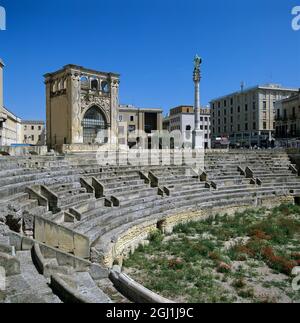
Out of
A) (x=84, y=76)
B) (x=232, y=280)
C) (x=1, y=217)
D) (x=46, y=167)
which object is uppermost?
(x=84, y=76)

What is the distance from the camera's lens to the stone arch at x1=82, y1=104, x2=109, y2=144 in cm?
3814

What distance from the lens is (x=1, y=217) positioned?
339 inches

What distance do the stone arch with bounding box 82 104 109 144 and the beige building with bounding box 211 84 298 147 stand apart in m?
27.7

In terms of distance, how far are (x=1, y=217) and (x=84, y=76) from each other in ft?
102

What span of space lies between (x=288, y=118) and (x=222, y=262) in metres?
42.7

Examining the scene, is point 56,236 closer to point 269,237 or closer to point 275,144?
point 269,237

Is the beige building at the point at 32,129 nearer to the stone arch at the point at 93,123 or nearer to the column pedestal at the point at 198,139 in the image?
the stone arch at the point at 93,123

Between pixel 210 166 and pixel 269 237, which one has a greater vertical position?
pixel 210 166

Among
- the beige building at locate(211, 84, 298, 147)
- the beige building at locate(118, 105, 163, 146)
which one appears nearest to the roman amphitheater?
the beige building at locate(211, 84, 298, 147)

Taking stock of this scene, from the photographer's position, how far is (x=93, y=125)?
38969 mm

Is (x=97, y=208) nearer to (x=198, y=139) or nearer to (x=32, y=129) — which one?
(x=198, y=139)

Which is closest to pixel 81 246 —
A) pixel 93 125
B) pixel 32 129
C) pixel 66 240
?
pixel 66 240

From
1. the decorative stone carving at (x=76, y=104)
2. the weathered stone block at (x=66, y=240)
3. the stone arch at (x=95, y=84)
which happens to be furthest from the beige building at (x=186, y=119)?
the weathered stone block at (x=66, y=240)
